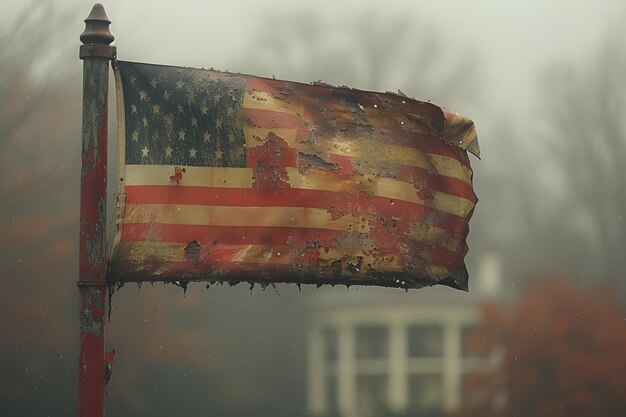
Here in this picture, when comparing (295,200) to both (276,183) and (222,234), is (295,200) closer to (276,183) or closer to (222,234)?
→ (276,183)

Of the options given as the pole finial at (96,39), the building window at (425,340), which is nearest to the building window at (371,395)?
the building window at (425,340)

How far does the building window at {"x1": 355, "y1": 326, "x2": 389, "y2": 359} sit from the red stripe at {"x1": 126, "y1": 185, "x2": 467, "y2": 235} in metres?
6.10

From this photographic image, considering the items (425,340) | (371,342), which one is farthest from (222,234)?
(425,340)

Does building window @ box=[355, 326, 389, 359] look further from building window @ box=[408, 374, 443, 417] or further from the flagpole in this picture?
the flagpole

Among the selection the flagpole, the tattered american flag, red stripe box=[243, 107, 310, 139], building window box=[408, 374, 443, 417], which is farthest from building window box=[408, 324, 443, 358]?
the flagpole

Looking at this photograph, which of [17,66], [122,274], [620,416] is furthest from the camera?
[620,416]

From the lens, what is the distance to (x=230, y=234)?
10.1 ft

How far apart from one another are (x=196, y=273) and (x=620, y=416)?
9.11m

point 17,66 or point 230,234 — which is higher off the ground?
point 17,66

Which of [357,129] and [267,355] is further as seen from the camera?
[267,355]

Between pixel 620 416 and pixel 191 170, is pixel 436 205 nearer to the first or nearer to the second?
pixel 191 170

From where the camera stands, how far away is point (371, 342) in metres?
9.52

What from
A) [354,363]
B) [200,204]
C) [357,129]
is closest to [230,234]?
[200,204]

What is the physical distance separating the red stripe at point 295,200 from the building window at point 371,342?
610 centimetres
